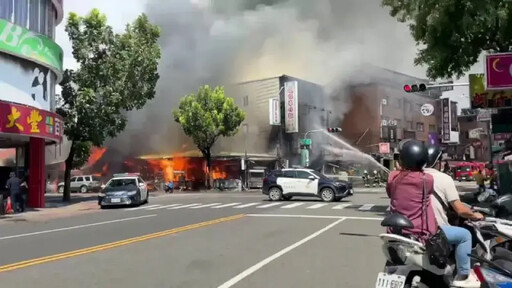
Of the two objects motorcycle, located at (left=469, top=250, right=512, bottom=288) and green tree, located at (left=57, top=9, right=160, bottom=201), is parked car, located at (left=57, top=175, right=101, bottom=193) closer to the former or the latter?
green tree, located at (left=57, top=9, right=160, bottom=201)

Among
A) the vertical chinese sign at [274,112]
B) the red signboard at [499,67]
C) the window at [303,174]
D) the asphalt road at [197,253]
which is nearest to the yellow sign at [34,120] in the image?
the asphalt road at [197,253]

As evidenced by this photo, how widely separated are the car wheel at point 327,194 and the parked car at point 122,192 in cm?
899

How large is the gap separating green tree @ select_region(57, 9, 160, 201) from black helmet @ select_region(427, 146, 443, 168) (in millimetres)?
27058

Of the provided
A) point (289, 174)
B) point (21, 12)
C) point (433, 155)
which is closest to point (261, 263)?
point (433, 155)

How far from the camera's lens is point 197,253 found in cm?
1022

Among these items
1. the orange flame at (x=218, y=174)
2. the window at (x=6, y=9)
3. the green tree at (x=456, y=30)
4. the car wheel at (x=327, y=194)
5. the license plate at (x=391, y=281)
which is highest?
the window at (x=6, y=9)

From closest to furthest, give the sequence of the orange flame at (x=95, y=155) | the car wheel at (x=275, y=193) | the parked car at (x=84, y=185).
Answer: the car wheel at (x=275, y=193)
the parked car at (x=84, y=185)
the orange flame at (x=95, y=155)

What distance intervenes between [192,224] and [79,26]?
66.1 ft

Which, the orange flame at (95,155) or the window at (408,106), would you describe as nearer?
the orange flame at (95,155)

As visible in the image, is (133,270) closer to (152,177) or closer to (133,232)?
(133,232)

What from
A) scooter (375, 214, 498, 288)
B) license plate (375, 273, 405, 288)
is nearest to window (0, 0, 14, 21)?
scooter (375, 214, 498, 288)

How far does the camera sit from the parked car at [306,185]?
86.0 ft

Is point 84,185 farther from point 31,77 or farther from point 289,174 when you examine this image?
point 289,174

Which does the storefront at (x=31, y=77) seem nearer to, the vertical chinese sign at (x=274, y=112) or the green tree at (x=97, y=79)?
the green tree at (x=97, y=79)
